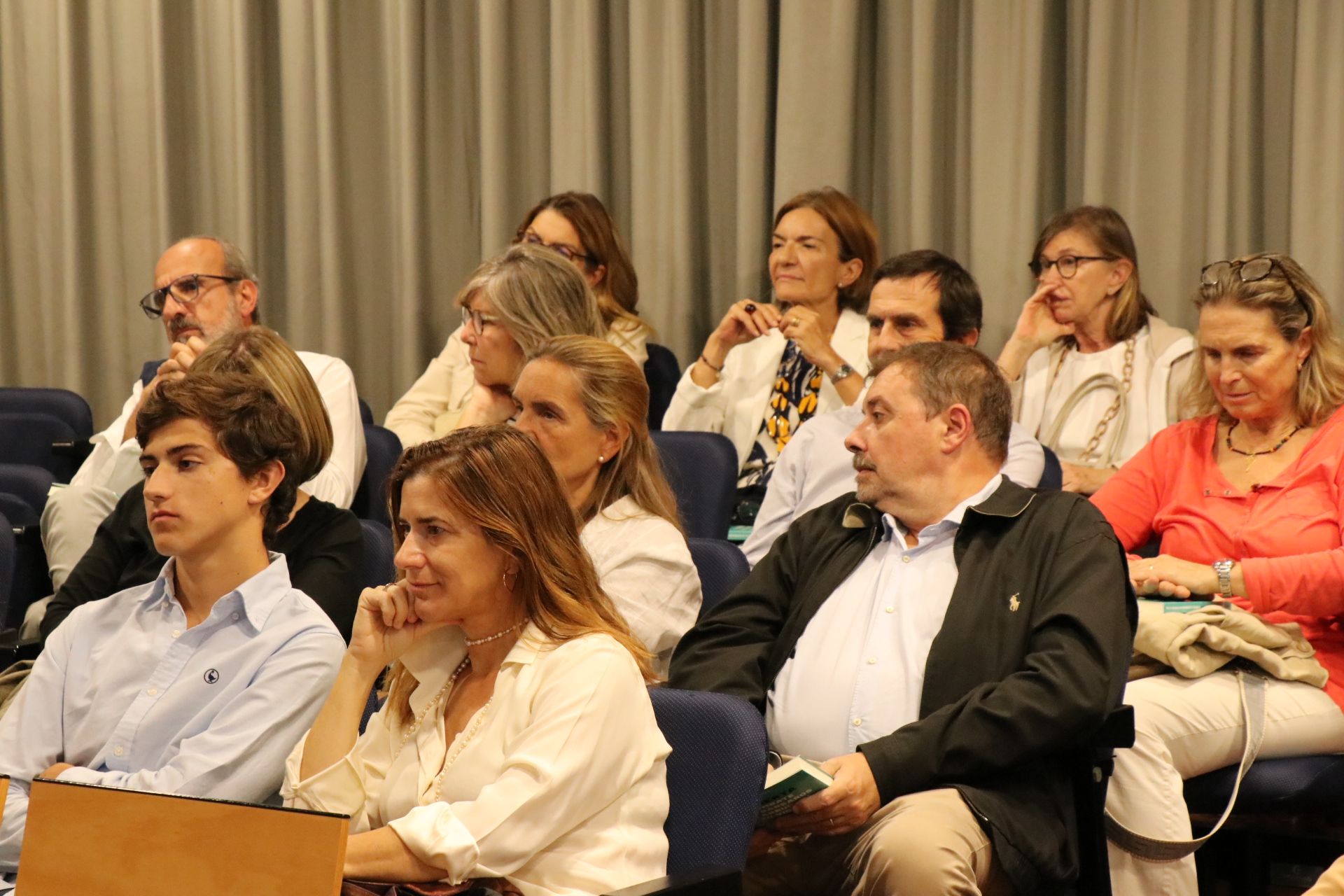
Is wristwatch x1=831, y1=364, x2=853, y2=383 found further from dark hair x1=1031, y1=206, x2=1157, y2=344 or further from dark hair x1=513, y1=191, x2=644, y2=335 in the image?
dark hair x1=513, y1=191, x2=644, y2=335

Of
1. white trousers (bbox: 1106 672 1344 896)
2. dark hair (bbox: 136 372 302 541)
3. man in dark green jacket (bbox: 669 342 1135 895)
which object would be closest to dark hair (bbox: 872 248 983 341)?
man in dark green jacket (bbox: 669 342 1135 895)

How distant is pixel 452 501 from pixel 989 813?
99cm

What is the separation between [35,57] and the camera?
5.73 meters

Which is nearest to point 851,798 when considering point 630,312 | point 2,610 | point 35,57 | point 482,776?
point 482,776

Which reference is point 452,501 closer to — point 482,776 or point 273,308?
point 482,776

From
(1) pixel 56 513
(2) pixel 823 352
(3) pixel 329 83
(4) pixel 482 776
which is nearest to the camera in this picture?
(4) pixel 482 776

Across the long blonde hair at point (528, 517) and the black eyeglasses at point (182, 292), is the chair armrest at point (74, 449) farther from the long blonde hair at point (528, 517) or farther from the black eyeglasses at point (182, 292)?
the long blonde hair at point (528, 517)

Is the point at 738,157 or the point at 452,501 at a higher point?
the point at 738,157

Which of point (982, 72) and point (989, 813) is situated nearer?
point (989, 813)

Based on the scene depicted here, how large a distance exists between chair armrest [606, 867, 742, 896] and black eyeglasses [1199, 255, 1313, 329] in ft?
6.58

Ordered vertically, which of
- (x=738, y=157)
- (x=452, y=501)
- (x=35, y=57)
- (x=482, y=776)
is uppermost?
(x=35, y=57)

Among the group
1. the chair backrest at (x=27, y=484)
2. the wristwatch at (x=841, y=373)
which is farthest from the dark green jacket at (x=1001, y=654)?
the chair backrest at (x=27, y=484)

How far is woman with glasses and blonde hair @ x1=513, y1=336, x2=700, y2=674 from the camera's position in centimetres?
291

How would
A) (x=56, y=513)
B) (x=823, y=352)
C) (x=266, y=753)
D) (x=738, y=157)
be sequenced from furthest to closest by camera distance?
A: 1. (x=738, y=157)
2. (x=823, y=352)
3. (x=56, y=513)
4. (x=266, y=753)
